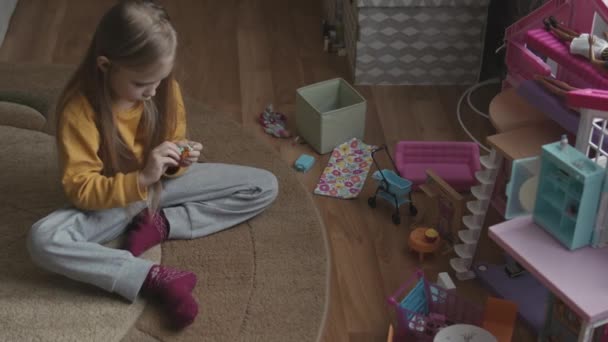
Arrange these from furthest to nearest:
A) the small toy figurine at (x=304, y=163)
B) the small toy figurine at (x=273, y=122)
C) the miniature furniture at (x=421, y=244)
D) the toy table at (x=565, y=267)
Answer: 1. the small toy figurine at (x=273, y=122)
2. the small toy figurine at (x=304, y=163)
3. the miniature furniture at (x=421, y=244)
4. the toy table at (x=565, y=267)

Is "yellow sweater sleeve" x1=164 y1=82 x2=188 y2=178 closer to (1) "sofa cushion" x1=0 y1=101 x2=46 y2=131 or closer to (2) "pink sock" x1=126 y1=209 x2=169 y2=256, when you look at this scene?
(2) "pink sock" x1=126 y1=209 x2=169 y2=256

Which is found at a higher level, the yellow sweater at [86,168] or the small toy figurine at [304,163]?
the yellow sweater at [86,168]

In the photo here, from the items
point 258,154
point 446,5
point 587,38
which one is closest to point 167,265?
point 258,154

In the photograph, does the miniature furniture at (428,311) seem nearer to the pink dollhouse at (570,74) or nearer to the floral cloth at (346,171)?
the pink dollhouse at (570,74)

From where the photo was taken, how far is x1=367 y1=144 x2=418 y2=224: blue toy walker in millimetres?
1919

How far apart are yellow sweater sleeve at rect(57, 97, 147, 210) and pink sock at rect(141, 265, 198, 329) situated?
155 millimetres

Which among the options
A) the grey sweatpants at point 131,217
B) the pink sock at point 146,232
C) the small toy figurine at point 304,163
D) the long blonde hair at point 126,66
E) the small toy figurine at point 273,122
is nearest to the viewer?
the long blonde hair at point 126,66

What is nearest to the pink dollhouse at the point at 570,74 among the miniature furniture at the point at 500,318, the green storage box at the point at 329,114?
the miniature furniture at the point at 500,318

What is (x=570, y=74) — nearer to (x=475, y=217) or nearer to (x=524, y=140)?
(x=524, y=140)

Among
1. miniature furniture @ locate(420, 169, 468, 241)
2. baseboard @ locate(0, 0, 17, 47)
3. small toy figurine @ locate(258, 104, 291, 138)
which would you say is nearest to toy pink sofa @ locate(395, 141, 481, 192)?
miniature furniture @ locate(420, 169, 468, 241)

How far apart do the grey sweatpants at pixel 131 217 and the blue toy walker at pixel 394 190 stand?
0.84 feet

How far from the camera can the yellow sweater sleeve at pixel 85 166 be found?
156 cm

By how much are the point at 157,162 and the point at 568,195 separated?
74cm

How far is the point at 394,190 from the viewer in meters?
1.92
